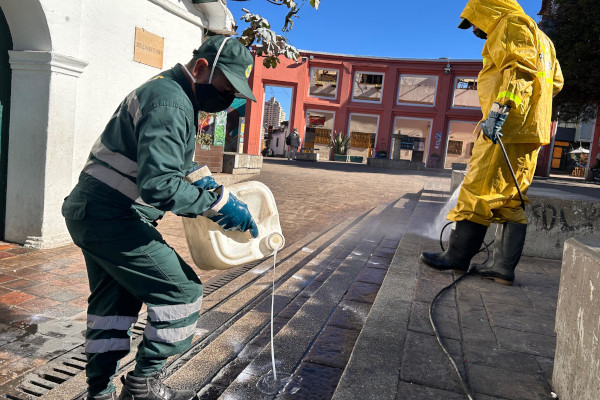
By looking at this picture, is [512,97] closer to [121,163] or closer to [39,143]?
[121,163]

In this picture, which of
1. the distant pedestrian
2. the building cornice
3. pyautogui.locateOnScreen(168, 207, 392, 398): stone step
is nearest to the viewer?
pyautogui.locateOnScreen(168, 207, 392, 398): stone step

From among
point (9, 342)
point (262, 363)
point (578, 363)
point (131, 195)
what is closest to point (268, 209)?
point (131, 195)

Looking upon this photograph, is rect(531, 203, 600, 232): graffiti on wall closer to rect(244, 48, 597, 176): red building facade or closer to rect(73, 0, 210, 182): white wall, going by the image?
rect(73, 0, 210, 182): white wall

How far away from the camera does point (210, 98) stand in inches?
77.4

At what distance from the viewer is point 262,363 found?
2436 millimetres

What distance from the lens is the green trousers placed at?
5.90 feet

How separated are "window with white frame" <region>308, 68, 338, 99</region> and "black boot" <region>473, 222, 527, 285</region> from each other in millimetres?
28457

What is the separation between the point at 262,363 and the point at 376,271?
6.90 feet

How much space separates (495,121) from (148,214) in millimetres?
2573

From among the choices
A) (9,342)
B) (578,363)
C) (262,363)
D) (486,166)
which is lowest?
(9,342)

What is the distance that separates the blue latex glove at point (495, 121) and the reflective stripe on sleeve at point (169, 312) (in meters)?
2.52

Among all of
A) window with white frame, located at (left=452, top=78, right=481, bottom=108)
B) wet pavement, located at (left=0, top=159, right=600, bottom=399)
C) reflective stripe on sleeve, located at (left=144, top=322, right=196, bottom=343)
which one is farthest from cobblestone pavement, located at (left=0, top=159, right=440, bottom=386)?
window with white frame, located at (left=452, top=78, right=481, bottom=108)

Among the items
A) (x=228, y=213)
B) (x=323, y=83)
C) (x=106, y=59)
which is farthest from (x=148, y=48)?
(x=323, y=83)

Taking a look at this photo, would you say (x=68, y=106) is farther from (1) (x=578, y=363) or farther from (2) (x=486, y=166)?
(1) (x=578, y=363)
